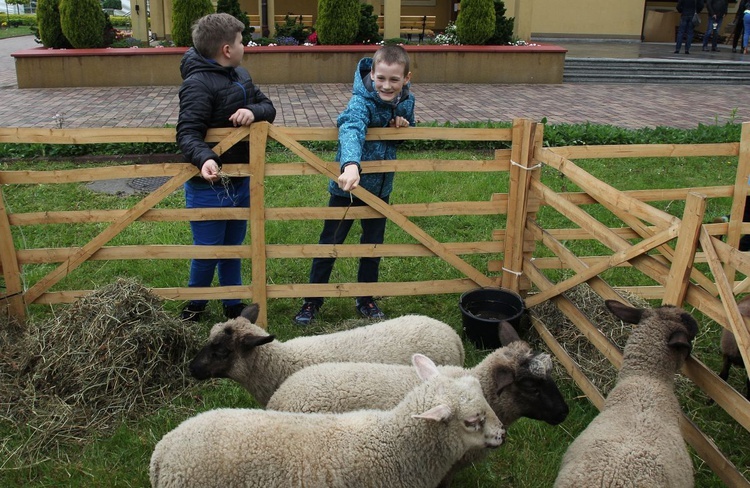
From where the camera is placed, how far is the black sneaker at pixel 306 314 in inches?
215

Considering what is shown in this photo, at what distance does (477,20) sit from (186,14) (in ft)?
22.9

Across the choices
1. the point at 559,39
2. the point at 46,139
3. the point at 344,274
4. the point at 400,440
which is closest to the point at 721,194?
the point at 344,274

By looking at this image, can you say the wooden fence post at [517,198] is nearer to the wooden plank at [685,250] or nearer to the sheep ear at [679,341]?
the wooden plank at [685,250]

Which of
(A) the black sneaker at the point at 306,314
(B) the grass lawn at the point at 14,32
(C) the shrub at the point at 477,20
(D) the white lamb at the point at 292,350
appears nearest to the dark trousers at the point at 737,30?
(C) the shrub at the point at 477,20

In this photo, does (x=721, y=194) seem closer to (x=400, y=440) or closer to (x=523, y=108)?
(x=400, y=440)

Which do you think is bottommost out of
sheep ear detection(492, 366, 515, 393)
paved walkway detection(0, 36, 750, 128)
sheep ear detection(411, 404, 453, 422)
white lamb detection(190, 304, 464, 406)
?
white lamb detection(190, 304, 464, 406)

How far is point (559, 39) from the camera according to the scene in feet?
79.4

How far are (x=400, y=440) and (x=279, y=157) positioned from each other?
662 centimetres

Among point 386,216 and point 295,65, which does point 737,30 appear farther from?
point 386,216

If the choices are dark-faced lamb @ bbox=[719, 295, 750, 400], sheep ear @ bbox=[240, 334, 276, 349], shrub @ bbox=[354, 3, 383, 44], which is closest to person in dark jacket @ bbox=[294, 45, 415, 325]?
sheep ear @ bbox=[240, 334, 276, 349]

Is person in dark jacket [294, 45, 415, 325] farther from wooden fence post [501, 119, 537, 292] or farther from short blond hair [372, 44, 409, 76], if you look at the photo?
wooden fence post [501, 119, 537, 292]

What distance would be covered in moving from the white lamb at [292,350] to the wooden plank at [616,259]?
91cm

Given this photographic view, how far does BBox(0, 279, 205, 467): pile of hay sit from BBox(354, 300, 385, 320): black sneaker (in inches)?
56.9

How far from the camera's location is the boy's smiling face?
15.6ft
